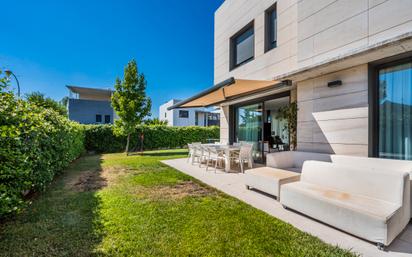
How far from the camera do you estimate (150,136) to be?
1947 cm

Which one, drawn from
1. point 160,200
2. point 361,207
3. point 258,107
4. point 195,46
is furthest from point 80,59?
point 361,207

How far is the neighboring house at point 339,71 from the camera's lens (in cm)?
491

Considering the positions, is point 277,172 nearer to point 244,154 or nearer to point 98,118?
point 244,154

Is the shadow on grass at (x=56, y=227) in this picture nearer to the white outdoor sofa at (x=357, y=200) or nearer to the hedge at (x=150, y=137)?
the white outdoor sofa at (x=357, y=200)

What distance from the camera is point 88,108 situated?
93.2 feet

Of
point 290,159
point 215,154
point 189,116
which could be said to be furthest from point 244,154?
point 189,116

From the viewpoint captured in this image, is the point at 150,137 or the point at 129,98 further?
the point at 150,137

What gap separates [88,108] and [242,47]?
2622 centimetres

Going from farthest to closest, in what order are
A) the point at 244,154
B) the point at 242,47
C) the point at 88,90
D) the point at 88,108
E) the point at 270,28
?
the point at 88,90 → the point at 88,108 → the point at 242,47 → the point at 270,28 → the point at 244,154

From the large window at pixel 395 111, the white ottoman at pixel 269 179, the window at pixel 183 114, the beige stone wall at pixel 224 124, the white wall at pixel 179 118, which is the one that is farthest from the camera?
the window at pixel 183 114

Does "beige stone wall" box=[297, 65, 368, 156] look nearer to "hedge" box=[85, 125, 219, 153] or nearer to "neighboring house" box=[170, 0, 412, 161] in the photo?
"neighboring house" box=[170, 0, 412, 161]

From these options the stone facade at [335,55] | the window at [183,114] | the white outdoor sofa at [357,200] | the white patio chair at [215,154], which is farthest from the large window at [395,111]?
the window at [183,114]

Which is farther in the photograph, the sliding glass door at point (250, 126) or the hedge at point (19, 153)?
the sliding glass door at point (250, 126)

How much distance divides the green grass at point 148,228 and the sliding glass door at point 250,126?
5.55m
